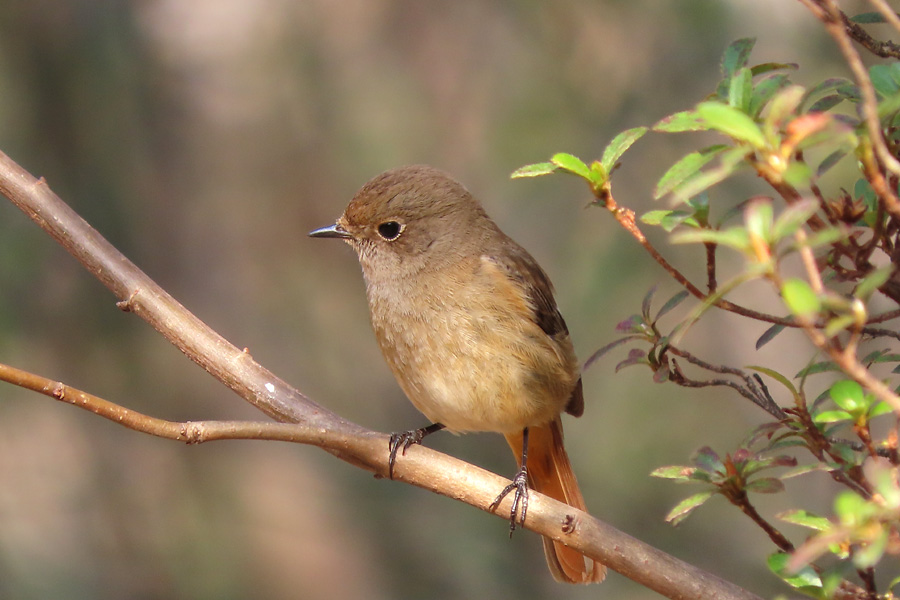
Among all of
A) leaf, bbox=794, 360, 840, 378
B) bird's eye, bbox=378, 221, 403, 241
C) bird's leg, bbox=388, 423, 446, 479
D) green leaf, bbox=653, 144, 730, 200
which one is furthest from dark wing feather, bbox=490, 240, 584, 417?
green leaf, bbox=653, 144, 730, 200

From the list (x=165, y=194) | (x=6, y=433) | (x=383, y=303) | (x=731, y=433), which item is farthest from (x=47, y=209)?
(x=731, y=433)

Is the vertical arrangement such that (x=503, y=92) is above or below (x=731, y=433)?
above

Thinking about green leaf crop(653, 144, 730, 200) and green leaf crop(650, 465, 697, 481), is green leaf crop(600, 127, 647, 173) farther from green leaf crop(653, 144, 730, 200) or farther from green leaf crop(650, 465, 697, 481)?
green leaf crop(650, 465, 697, 481)

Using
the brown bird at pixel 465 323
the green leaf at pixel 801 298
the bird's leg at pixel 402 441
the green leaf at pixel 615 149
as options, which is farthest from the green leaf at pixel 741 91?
the brown bird at pixel 465 323

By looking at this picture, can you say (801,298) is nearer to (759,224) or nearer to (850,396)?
(759,224)

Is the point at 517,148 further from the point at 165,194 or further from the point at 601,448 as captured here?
the point at 165,194
